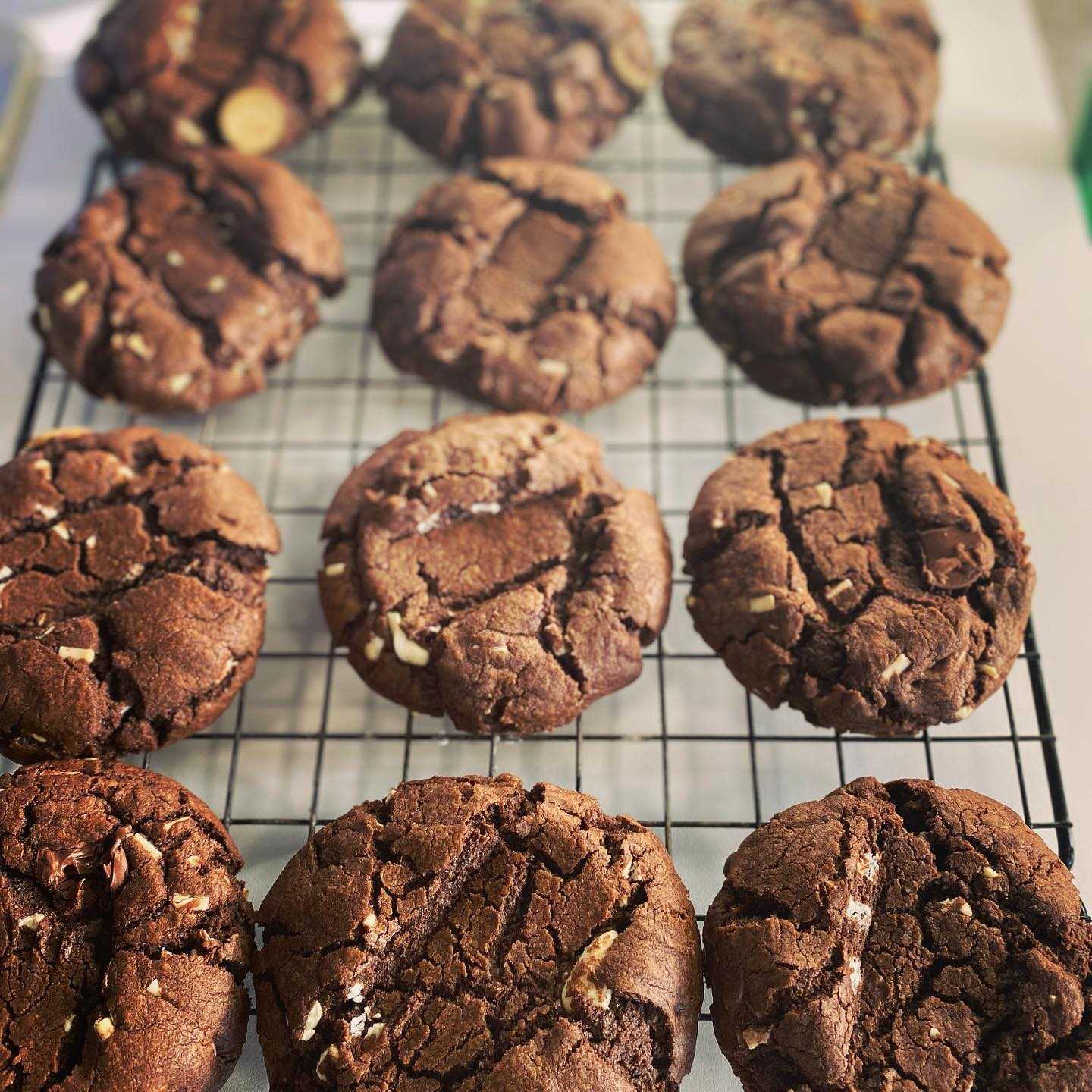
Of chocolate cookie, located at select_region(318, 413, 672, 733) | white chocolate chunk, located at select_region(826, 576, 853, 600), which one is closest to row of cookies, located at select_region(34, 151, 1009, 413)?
chocolate cookie, located at select_region(318, 413, 672, 733)

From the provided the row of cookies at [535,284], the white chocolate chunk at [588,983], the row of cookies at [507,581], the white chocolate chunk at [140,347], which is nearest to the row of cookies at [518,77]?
the row of cookies at [535,284]

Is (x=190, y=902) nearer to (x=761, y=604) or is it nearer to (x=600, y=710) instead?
(x=600, y=710)

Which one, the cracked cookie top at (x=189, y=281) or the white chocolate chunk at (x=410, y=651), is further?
the cracked cookie top at (x=189, y=281)

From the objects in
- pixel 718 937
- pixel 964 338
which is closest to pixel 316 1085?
pixel 718 937

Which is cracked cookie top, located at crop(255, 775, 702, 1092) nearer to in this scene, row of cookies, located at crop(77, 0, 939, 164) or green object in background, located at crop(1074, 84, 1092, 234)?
row of cookies, located at crop(77, 0, 939, 164)

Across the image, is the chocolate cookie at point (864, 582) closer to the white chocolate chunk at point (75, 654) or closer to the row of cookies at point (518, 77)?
the row of cookies at point (518, 77)
